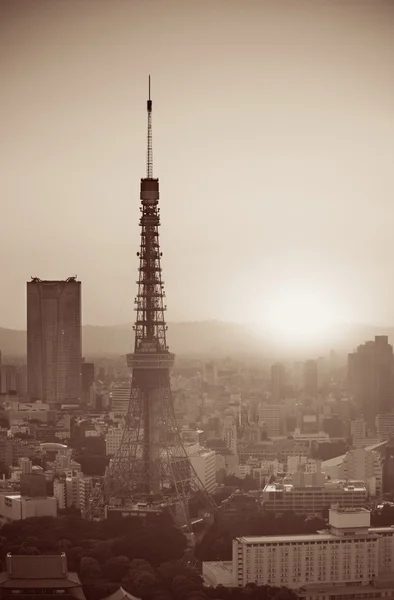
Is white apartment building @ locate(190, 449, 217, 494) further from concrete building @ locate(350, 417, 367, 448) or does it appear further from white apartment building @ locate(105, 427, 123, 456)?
concrete building @ locate(350, 417, 367, 448)

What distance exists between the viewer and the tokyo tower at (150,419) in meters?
13.1

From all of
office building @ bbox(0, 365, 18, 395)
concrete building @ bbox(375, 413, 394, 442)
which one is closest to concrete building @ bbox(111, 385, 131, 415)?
office building @ bbox(0, 365, 18, 395)

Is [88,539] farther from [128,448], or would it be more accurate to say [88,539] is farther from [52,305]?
[52,305]

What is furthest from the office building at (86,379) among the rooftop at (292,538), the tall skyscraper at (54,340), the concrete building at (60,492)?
the rooftop at (292,538)

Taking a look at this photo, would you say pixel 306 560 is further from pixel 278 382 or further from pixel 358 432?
pixel 278 382

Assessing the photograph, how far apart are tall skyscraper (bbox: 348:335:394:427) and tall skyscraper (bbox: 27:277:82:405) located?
10.2 feet

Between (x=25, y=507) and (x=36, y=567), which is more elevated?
(x=25, y=507)

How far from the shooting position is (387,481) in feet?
46.5

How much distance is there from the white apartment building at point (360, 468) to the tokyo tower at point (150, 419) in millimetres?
1491

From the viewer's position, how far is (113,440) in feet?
48.9

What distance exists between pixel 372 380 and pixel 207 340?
137 inches

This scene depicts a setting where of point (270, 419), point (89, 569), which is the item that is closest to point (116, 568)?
point (89, 569)

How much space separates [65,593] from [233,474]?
211 inches

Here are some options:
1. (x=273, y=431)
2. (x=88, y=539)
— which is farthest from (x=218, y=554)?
(x=273, y=431)
